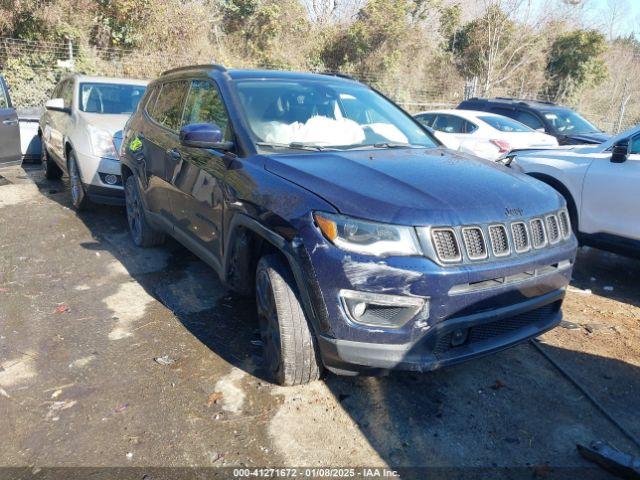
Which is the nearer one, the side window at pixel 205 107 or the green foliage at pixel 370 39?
the side window at pixel 205 107

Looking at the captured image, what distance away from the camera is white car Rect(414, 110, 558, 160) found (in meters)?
8.66

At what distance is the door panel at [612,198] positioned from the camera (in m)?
4.85

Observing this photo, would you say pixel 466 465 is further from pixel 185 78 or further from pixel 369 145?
pixel 185 78

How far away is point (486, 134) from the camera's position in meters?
8.89

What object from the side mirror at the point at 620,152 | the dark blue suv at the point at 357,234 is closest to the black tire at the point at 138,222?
the dark blue suv at the point at 357,234

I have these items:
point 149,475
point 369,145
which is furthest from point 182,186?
point 149,475

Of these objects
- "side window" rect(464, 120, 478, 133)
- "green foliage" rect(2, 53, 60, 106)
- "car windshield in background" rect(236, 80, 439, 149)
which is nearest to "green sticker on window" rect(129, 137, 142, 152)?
"car windshield in background" rect(236, 80, 439, 149)

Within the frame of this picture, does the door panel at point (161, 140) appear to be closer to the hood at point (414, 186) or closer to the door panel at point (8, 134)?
the hood at point (414, 186)

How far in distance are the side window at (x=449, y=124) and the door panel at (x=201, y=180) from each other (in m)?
6.27

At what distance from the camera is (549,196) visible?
10.2 ft

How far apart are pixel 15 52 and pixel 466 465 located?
14476 mm

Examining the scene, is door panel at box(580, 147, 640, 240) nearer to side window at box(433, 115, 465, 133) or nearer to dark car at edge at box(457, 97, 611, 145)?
side window at box(433, 115, 465, 133)

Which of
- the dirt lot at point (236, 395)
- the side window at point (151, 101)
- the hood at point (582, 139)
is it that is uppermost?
the side window at point (151, 101)

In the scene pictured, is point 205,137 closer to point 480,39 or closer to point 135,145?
point 135,145
